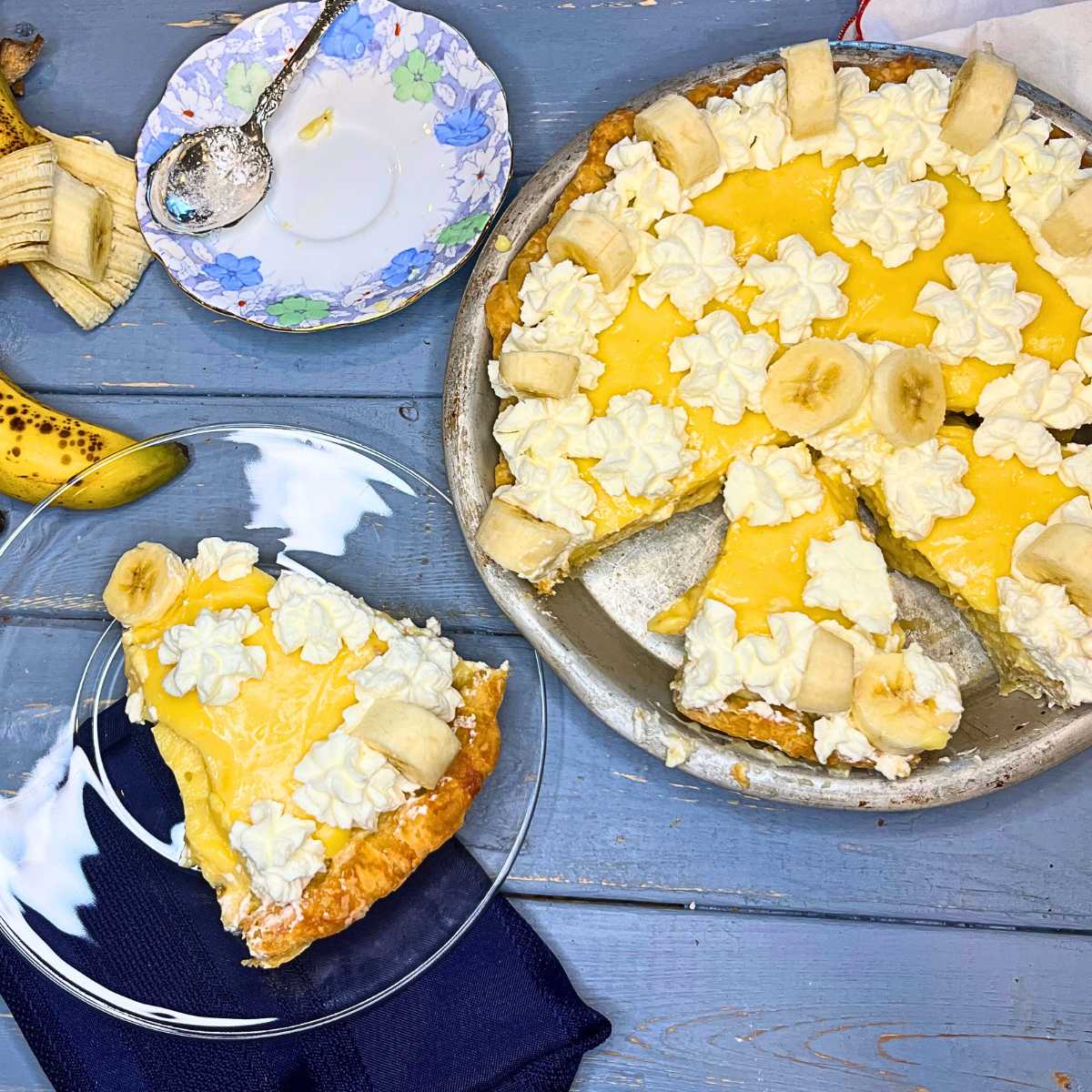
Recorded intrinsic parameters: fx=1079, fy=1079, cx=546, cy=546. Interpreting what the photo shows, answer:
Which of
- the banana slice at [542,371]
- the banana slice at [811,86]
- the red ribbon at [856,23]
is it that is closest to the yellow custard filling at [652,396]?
the banana slice at [542,371]

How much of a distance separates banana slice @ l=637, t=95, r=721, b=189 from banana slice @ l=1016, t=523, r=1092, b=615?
1.11m

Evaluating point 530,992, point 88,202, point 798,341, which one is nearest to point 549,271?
point 798,341

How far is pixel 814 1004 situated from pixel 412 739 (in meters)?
1.23

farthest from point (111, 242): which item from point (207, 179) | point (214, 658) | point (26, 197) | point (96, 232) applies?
point (214, 658)

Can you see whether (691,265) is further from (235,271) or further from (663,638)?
(235,271)

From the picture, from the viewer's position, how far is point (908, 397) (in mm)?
2371

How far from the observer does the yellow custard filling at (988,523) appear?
2.37 m

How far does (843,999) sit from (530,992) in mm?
762

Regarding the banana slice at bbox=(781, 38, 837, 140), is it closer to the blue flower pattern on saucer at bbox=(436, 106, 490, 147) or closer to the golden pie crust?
the blue flower pattern on saucer at bbox=(436, 106, 490, 147)

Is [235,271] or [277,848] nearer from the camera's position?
[277,848]

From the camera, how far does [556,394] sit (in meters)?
2.39

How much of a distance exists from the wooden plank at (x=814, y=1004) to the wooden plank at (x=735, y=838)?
6 cm

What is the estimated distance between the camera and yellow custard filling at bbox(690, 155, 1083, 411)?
2445 millimetres

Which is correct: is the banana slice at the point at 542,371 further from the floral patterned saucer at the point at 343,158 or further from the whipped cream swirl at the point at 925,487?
the whipped cream swirl at the point at 925,487
